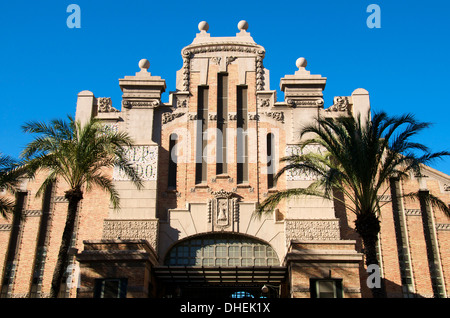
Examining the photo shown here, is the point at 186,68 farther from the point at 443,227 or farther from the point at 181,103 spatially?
the point at 443,227

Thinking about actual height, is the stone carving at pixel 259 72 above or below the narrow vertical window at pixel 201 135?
above

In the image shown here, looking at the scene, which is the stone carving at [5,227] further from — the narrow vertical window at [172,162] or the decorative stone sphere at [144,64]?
the decorative stone sphere at [144,64]

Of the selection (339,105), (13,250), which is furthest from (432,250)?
(13,250)

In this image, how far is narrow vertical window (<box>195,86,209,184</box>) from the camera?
996 inches

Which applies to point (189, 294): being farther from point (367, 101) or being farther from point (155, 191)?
point (367, 101)

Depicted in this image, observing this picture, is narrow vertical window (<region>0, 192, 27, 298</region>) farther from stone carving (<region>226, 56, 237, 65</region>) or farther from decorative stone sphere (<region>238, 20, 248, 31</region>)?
decorative stone sphere (<region>238, 20, 248, 31</region>)

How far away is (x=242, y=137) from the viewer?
2580 cm

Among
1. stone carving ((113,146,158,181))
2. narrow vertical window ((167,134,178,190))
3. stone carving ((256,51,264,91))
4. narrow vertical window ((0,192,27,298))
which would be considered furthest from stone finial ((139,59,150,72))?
narrow vertical window ((0,192,27,298))

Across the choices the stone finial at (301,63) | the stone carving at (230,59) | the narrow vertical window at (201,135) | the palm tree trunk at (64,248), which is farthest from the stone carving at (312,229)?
the palm tree trunk at (64,248)

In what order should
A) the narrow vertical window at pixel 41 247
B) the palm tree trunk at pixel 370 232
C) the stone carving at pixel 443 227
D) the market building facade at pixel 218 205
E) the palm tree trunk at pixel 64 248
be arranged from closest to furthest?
the palm tree trunk at pixel 370 232 < the palm tree trunk at pixel 64 248 < the market building facade at pixel 218 205 < the narrow vertical window at pixel 41 247 < the stone carving at pixel 443 227

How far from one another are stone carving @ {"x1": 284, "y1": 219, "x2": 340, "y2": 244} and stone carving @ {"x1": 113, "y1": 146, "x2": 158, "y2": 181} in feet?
19.7

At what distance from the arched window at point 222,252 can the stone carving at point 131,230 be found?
3.51 ft

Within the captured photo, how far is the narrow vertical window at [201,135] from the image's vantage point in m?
25.3

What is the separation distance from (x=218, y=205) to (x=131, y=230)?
3680 mm
